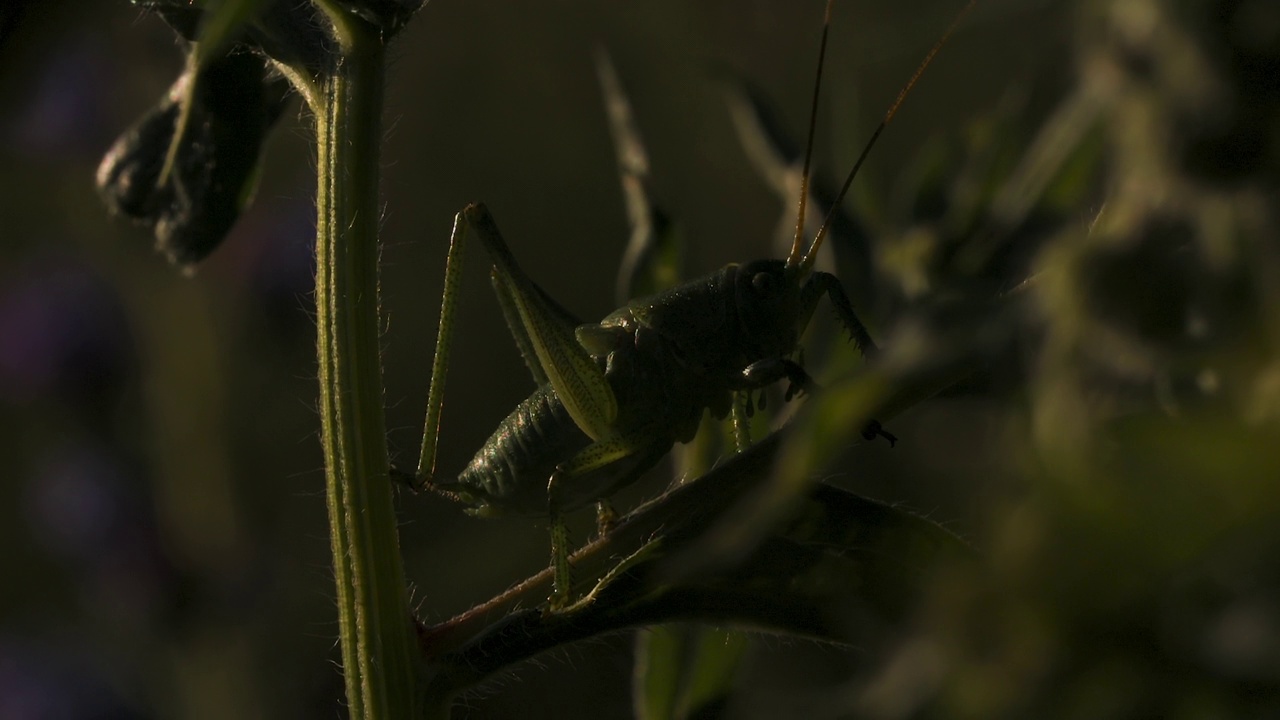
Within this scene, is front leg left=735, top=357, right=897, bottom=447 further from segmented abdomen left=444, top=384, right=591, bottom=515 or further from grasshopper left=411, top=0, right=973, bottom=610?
segmented abdomen left=444, top=384, right=591, bottom=515

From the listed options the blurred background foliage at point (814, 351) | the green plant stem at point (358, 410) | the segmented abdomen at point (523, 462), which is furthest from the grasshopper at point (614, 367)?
the green plant stem at point (358, 410)

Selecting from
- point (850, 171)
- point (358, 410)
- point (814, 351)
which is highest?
point (358, 410)

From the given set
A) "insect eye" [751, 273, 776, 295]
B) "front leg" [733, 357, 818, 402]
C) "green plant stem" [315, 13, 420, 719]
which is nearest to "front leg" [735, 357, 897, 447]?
"front leg" [733, 357, 818, 402]

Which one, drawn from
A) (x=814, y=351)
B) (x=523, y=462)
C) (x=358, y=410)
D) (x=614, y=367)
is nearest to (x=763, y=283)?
(x=814, y=351)

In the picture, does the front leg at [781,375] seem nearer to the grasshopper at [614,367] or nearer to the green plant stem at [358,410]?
the grasshopper at [614,367]

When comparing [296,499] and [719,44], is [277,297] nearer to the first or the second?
[296,499]

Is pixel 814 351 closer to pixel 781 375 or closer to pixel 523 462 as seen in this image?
pixel 781 375

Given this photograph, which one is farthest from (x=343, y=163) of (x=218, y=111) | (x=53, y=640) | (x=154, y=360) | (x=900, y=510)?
(x=53, y=640)

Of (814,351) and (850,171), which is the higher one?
(850,171)
